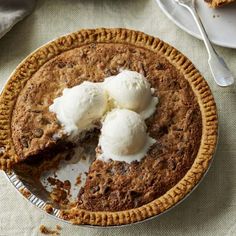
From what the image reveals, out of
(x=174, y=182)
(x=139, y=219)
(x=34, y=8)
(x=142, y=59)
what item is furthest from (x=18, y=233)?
(x=34, y=8)

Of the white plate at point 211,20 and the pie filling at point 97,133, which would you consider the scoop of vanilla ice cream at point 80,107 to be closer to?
the pie filling at point 97,133

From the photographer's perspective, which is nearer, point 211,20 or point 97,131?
point 97,131

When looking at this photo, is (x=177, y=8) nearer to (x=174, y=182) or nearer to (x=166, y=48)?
(x=166, y=48)

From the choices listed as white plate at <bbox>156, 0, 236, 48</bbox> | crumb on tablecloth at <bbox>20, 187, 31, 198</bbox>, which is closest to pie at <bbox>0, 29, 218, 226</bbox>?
crumb on tablecloth at <bbox>20, 187, 31, 198</bbox>

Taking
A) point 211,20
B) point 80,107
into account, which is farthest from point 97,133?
point 211,20

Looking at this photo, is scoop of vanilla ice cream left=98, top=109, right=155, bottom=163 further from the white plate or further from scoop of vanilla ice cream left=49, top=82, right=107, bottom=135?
the white plate

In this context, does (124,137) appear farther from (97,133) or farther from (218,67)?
(218,67)
